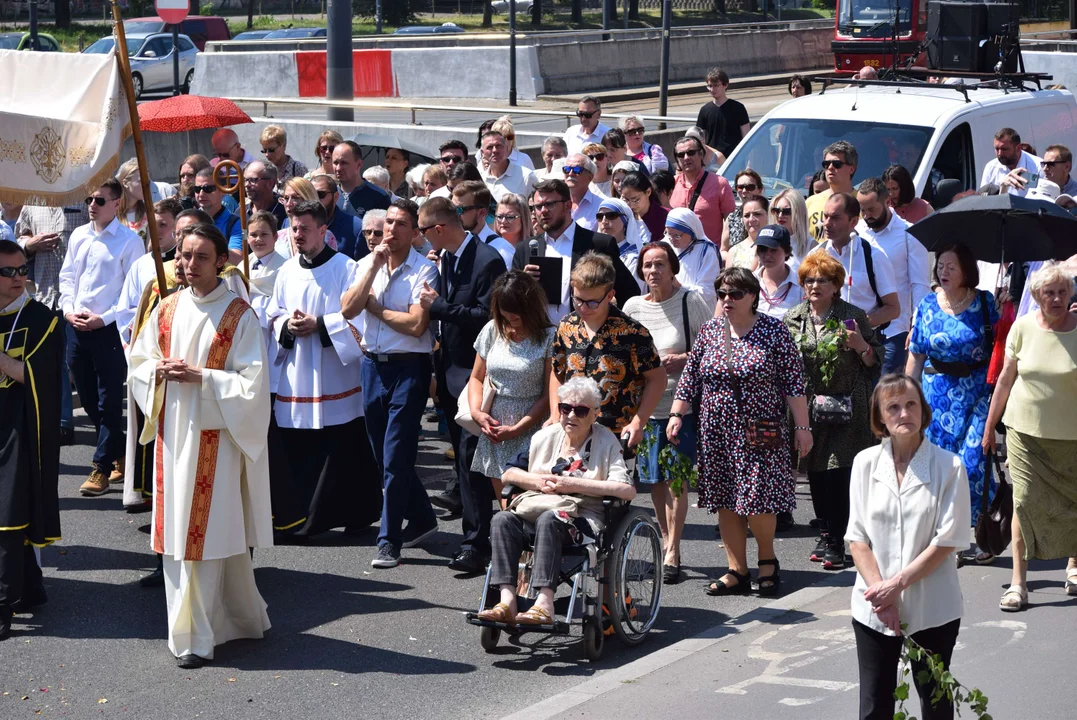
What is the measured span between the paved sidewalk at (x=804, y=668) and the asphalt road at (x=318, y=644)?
9.7 inches

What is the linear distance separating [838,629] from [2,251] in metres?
4.55

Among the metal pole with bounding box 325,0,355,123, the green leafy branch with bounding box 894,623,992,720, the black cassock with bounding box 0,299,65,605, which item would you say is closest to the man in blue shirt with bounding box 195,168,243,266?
the black cassock with bounding box 0,299,65,605

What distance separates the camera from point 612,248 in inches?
362

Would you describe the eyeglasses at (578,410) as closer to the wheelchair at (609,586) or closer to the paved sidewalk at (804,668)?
the wheelchair at (609,586)

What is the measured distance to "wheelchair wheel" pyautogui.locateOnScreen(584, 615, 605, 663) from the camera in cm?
680

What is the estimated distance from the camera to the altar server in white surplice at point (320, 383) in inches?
344

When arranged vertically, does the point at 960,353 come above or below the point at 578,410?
above

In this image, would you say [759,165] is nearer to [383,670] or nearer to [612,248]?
[612,248]

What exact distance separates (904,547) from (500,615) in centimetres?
217

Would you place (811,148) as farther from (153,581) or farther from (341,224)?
(153,581)

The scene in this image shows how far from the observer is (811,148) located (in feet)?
42.1

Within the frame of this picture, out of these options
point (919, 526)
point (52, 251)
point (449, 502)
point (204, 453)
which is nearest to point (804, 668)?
point (919, 526)

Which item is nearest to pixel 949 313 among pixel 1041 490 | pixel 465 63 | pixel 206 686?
pixel 1041 490

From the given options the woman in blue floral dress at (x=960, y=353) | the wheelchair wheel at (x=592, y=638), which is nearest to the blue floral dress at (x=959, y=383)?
the woman in blue floral dress at (x=960, y=353)
